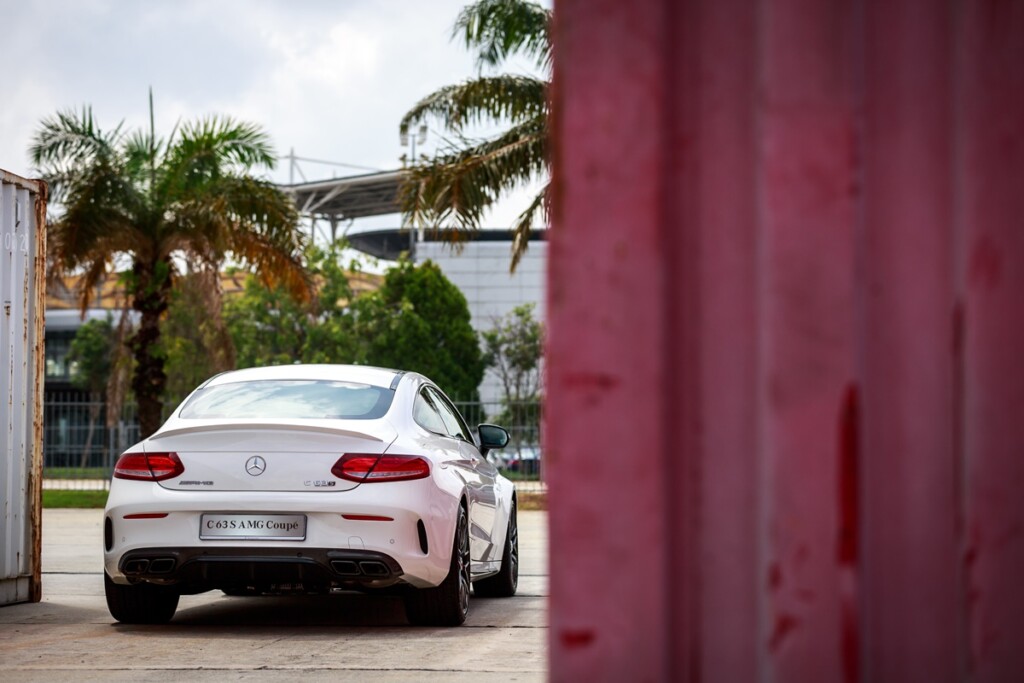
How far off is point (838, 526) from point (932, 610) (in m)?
0.20

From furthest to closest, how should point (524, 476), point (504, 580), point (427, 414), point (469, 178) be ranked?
point (524, 476), point (469, 178), point (504, 580), point (427, 414)

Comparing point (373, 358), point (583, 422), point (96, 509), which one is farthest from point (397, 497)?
point (373, 358)

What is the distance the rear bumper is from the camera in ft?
23.0

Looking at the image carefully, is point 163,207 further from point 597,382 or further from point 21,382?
point 597,382

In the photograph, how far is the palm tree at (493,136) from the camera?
1888 centimetres

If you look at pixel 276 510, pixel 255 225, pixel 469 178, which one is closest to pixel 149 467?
pixel 276 510

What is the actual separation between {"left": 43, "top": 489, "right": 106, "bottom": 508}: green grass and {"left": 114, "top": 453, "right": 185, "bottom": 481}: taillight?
19718 mm

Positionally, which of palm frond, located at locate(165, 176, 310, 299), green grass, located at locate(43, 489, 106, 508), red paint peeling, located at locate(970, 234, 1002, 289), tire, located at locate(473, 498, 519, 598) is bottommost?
green grass, located at locate(43, 489, 106, 508)

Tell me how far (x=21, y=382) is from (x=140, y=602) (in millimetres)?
1883

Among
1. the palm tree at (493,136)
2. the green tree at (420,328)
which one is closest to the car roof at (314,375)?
the palm tree at (493,136)

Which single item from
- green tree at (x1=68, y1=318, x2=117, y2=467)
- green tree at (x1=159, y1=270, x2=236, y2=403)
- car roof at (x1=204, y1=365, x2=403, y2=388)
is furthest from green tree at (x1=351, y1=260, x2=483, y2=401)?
car roof at (x1=204, y1=365, x2=403, y2=388)

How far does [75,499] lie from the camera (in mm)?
27547

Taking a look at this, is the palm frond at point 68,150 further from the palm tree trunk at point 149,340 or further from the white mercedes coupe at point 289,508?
the white mercedes coupe at point 289,508

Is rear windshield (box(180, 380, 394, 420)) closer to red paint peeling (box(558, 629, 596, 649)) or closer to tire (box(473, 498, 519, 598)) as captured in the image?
tire (box(473, 498, 519, 598))
